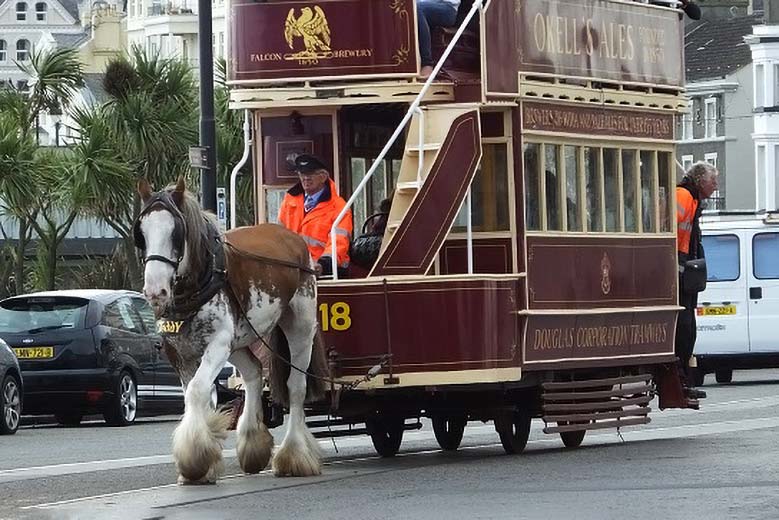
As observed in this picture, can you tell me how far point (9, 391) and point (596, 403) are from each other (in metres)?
7.64

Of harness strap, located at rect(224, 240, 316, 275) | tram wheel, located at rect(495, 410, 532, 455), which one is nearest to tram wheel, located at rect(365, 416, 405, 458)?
tram wheel, located at rect(495, 410, 532, 455)

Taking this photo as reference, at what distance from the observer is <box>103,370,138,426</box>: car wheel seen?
26.6 meters

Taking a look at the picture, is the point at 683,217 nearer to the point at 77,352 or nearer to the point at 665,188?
the point at 665,188

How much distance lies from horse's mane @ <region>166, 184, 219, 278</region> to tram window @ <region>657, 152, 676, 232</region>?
6.01 meters

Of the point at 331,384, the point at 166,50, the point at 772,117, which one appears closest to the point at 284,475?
the point at 331,384

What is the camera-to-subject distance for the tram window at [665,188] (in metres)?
20.6

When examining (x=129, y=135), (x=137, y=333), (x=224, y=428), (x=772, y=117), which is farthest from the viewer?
(x=772, y=117)

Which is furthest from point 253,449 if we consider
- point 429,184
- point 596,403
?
point 596,403

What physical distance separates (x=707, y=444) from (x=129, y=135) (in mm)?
23822

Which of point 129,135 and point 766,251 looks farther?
point 129,135

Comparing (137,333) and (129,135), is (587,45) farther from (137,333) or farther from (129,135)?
(129,135)

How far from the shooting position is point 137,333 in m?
27.5

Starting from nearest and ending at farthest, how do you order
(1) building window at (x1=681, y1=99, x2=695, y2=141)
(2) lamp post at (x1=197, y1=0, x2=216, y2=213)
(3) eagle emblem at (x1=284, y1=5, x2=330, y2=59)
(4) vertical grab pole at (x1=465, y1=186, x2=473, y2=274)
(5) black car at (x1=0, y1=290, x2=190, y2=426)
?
(4) vertical grab pole at (x1=465, y1=186, x2=473, y2=274) < (3) eagle emblem at (x1=284, y1=5, x2=330, y2=59) < (5) black car at (x1=0, y1=290, x2=190, y2=426) < (2) lamp post at (x1=197, y1=0, x2=216, y2=213) < (1) building window at (x1=681, y1=99, x2=695, y2=141)

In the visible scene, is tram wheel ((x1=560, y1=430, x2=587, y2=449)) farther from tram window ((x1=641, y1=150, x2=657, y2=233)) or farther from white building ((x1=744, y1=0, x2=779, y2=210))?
white building ((x1=744, y1=0, x2=779, y2=210))
